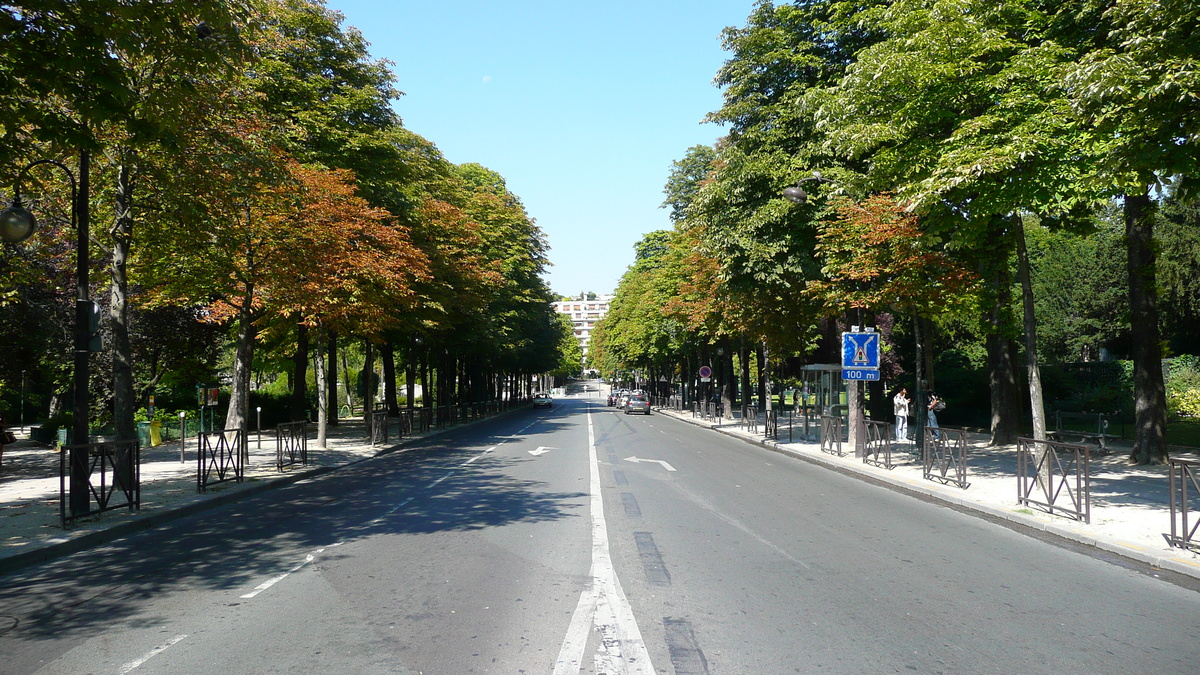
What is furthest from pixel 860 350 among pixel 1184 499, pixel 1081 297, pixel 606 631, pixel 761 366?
pixel 1081 297

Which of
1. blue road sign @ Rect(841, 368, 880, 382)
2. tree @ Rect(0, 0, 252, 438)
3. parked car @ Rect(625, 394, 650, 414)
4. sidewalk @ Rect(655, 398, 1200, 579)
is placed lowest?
parked car @ Rect(625, 394, 650, 414)

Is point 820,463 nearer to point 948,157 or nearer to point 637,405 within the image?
point 948,157

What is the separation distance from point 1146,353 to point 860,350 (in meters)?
6.23

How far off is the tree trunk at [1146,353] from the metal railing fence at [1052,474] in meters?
6.85

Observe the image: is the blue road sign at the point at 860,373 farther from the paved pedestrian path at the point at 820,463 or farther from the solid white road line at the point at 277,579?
the solid white road line at the point at 277,579

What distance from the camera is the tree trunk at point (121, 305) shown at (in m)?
13.2

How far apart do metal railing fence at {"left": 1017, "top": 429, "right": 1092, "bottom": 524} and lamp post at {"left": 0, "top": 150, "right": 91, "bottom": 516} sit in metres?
13.5

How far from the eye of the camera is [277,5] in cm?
2228

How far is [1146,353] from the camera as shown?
17.7 meters

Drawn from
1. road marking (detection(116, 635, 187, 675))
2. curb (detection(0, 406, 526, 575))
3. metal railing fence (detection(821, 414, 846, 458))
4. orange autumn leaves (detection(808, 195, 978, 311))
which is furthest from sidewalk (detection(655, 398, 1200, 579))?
curb (detection(0, 406, 526, 575))

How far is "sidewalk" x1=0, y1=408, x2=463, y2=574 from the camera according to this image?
9336 mm

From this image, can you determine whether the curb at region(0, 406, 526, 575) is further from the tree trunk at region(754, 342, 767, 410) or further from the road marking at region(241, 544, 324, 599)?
the tree trunk at region(754, 342, 767, 410)

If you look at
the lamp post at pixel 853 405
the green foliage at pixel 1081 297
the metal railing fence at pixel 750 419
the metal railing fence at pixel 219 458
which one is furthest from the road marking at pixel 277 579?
the green foliage at pixel 1081 297

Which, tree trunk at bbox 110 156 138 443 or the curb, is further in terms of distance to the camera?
tree trunk at bbox 110 156 138 443
